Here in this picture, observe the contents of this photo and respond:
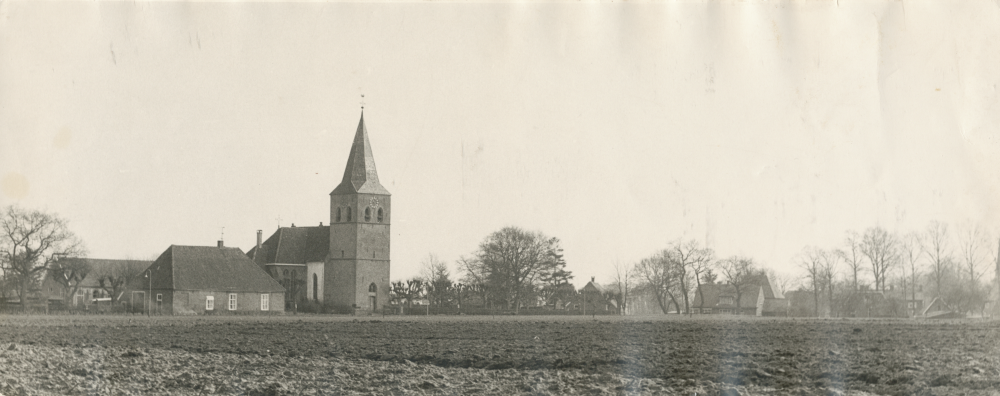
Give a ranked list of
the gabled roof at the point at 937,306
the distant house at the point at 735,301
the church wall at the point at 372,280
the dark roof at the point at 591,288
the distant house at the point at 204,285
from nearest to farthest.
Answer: the gabled roof at the point at 937,306 → the distant house at the point at 204,285 → the church wall at the point at 372,280 → the dark roof at the point at 591,288 → the distant house at the point at 735,301

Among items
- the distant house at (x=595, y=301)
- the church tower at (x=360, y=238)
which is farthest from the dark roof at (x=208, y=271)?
the distant house at (x=595, y=301)

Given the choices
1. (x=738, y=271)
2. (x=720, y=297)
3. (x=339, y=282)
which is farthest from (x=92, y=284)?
(x=738, y=271)

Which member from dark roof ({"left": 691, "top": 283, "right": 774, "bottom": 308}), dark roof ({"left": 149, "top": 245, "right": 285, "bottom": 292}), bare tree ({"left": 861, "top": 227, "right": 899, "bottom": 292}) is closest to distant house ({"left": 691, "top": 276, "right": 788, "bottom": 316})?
dark roof ({"left": 691, "top": 283, "right": 774, "bottom": 308})

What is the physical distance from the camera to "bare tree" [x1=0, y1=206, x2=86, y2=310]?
34603mm

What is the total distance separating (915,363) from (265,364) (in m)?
13.3

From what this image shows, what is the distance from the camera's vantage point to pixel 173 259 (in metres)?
61.2

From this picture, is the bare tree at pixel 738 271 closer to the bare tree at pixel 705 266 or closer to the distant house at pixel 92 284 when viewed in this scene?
the bare tree at pixel 705 266

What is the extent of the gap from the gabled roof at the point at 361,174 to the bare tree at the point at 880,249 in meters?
40.7

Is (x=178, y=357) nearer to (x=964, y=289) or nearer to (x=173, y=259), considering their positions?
(x=964, y=289)

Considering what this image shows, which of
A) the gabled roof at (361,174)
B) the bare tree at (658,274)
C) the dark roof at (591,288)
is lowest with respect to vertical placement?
the dark roof at (591,288)

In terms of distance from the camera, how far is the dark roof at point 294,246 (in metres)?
74.5

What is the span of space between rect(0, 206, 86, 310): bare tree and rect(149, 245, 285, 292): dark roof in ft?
25.4

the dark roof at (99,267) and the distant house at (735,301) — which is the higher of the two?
the dark roof at (99,267)

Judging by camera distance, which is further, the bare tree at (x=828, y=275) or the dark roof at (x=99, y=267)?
the dark roof at (x=99, y=267)
